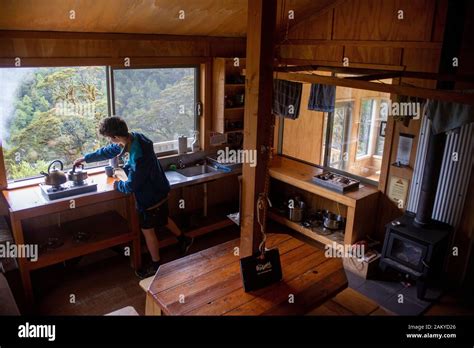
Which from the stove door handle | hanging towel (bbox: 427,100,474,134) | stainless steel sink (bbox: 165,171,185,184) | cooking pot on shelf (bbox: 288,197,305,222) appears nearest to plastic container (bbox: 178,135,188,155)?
stainless steel sink (bbox: 165,171,185,184)

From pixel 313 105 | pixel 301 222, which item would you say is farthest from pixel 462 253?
pixel 313 105

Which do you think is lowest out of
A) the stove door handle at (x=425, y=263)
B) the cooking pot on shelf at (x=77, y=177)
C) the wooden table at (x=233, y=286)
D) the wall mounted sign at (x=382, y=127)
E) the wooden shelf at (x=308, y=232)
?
the wooden shelf at (x=308, y=232)

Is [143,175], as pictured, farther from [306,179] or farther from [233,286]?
[306,179]

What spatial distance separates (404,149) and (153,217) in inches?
99.5

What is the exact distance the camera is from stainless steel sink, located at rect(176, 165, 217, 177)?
4868 mm

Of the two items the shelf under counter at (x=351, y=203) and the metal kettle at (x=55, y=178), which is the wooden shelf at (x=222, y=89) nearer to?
the shelf under counter at (x=351, y=203)

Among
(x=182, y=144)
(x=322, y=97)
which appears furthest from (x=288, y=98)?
(x=182, y=144)

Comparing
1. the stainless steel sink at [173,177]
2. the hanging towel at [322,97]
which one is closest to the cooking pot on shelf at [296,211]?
the hanging towel at [322,97]

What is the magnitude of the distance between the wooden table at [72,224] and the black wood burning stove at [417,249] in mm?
2441

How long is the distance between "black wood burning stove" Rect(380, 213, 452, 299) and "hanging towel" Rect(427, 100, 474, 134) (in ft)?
3.15

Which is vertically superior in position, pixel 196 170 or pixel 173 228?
pixel 196 170

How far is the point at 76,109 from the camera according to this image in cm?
412

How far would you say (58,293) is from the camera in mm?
3801

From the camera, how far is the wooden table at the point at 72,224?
352 cm
